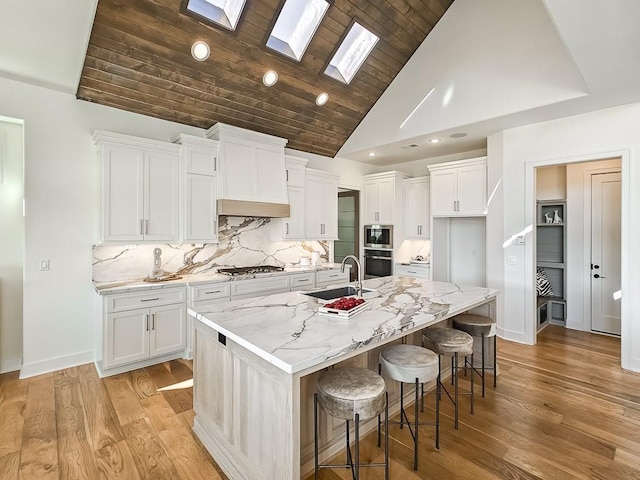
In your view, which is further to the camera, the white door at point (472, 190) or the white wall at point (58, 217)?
the white door at point (472, 190)

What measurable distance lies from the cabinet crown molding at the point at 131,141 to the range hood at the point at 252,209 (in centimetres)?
84

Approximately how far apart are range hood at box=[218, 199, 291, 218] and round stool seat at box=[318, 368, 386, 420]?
2.78m

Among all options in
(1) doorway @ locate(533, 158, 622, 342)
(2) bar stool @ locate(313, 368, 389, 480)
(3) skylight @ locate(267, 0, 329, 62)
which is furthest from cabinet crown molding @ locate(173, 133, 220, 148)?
(1) doorway @ locate(533, 158, 622, 342)

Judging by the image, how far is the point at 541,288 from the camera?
4.96 metres

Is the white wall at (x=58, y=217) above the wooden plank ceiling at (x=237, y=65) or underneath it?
underneath

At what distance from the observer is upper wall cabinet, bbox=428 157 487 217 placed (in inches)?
188

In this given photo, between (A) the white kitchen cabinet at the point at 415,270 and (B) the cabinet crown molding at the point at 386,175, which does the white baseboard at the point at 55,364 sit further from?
(B) the cabinet crown molding at the point at 386,175

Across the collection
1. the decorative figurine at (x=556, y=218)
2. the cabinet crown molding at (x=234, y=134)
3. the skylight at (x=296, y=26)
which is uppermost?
the skylight at (x=296, y=26)

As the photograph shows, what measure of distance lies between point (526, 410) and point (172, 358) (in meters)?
3.54

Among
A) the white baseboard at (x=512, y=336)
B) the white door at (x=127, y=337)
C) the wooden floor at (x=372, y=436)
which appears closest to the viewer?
the wooden floor at (x=372, y=436)

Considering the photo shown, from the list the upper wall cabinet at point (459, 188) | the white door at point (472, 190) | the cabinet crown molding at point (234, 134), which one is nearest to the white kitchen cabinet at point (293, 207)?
the cabinet crown molding at point (234, 134)

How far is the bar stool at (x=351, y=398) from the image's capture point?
1679mm

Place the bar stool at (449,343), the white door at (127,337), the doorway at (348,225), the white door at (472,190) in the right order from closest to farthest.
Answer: the bar stool at (449,343)
the white door at (127,337)
the white door at (472,190)
the doorway at (348,225)

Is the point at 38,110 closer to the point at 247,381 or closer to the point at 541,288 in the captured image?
the point at 247,381
